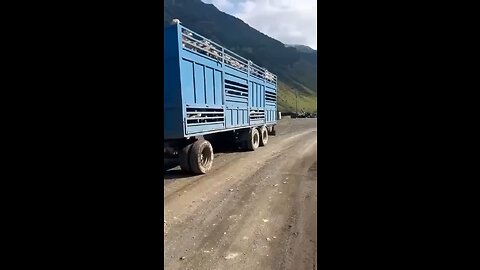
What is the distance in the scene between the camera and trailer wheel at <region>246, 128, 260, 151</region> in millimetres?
10859

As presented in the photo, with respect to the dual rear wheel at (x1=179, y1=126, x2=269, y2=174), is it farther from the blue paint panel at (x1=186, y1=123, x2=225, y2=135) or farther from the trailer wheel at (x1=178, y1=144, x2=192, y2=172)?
the blue paint panel at (x1=186, y1=123, x2=225, y2=135)

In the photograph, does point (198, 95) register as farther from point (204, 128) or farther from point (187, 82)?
point (204, 128)

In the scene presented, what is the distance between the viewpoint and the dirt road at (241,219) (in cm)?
306

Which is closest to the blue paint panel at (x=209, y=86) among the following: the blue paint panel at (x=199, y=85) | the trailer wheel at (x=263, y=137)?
the blue paint panel at (x=199, y=85)

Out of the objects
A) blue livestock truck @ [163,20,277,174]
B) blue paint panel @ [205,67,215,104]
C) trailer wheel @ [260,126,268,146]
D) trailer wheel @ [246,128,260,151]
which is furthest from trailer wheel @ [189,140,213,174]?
trailer wheel @ [260,126,268,146]

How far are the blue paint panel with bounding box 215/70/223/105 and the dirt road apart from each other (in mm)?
1766

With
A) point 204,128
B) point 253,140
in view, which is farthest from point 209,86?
point 253,140

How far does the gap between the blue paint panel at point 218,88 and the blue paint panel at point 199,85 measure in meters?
0.71

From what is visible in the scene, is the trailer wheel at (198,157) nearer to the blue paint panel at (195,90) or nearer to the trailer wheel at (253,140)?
the blue paint panel at (195,90)

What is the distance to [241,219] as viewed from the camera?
4.11 meters

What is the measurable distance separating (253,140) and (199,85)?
464cm

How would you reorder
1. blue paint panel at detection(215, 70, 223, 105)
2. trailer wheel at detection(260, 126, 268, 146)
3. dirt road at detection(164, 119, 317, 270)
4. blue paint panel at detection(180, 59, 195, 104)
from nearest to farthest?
dirt road at detection(164, 119, 317, 270) → blue paint panel at detection(180, 59, 195, 104) → blue paint panel at detection(215, 70, 223, 105) → trailer wheel at detection(260, 126, 268, 146)
